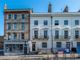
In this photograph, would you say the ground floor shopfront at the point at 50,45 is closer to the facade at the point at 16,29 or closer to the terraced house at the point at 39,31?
the terraced house at the point at 39,31

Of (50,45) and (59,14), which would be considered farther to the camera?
(59,14)

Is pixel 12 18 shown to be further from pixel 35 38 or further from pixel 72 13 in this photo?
pixel 72 13

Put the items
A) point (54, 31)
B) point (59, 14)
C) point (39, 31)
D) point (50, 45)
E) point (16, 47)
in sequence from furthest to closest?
1. point (59, 14)
2. point (54, 31)
3. point (39, 31)
4. point (50, 45)
5. point (16, 47)

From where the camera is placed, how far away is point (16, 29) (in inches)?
2215

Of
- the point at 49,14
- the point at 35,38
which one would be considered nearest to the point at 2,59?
the point at 35,38

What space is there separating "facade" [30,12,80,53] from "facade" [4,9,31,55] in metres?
1.19

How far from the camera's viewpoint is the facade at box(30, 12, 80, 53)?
5581 centimetres

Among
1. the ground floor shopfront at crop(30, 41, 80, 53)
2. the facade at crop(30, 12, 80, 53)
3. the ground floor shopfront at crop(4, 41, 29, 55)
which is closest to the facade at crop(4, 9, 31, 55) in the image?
the ground floor shopfront at crop(4, 41, 29, 55)

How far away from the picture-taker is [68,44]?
55.9 m

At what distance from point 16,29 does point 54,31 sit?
832cm

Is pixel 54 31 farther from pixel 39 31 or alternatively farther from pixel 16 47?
pixel 16 47

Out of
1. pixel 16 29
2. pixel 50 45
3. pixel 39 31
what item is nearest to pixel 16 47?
pixel 16 29

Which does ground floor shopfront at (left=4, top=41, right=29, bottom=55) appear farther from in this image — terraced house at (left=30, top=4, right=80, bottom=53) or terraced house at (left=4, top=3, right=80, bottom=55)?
terraced house at (left=30, top=4, right=80, bottom=53)

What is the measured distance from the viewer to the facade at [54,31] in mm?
55812
